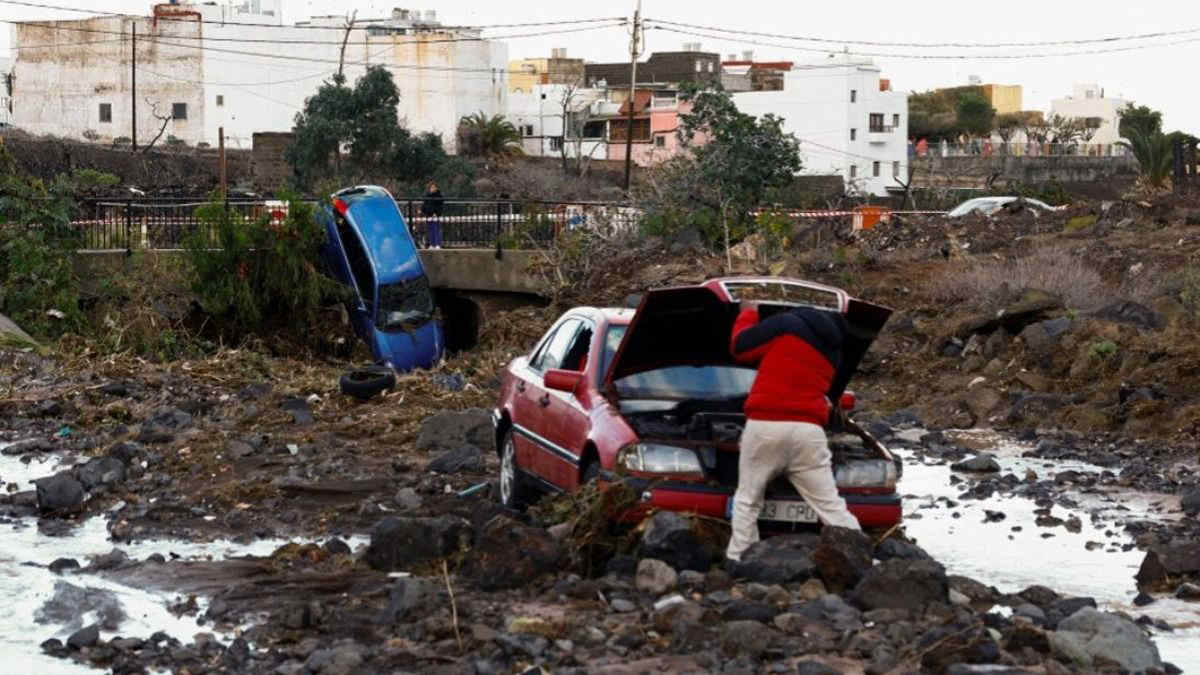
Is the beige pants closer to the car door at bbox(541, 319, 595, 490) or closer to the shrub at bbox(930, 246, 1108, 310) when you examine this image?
the car door at bbox(541, 319, 595, 490)

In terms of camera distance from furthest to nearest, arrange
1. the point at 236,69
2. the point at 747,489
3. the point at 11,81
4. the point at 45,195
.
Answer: the point at 11,81 < the point at 236,69 < the point at 45,195 < the point at 747,489

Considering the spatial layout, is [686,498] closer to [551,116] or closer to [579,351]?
[579,351]

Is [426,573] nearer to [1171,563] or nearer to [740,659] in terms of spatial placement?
[740,659]

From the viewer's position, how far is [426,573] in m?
10.7

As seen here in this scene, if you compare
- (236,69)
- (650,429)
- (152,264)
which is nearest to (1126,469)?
(650,429)

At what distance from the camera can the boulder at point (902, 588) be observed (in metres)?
9.48

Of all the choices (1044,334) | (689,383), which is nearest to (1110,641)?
(689,383)

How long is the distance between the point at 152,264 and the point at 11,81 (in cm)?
5974

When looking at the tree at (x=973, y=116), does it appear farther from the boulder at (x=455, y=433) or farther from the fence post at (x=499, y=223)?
the boulder at (x=455, y=433)

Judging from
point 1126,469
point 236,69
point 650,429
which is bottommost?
point 1126,469

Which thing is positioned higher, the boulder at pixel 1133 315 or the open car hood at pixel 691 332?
the open car hood at pixel 691 332

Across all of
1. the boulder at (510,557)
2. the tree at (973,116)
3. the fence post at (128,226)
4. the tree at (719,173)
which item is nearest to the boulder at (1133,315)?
the tree at (719,173)

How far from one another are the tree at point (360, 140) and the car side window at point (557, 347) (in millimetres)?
46030

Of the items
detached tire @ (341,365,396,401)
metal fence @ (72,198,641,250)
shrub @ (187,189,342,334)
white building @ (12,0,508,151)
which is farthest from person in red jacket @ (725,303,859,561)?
white building @ (12,0,508,151)
